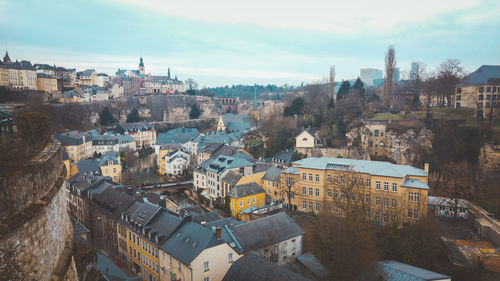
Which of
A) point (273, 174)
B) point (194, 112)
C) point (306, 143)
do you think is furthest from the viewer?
point (194, 112)

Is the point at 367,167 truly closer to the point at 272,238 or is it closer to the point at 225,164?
the point at 272,238

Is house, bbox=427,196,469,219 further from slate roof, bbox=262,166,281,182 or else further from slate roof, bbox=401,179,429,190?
slate roof, bbox=262,166,281,182

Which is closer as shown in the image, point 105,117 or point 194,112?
point 105,117

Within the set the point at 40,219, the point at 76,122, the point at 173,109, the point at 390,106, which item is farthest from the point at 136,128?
the point at 40,219

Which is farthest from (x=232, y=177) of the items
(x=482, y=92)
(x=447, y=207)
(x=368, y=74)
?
(x=368, y=74)

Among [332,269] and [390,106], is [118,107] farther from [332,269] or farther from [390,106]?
[332,269]

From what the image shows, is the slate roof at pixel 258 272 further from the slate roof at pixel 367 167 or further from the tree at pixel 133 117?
the tree at pixel 133 117

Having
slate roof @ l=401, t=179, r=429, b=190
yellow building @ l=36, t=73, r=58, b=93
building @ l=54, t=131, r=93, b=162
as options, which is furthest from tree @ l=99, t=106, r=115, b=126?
slate roof @ l=401, t=179, r=429, b=190
